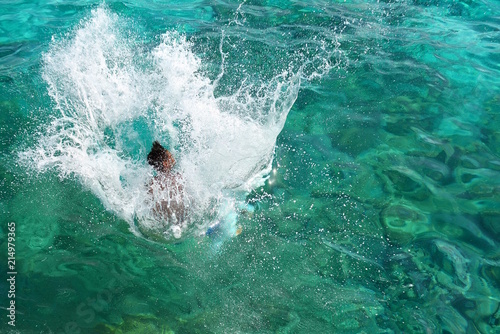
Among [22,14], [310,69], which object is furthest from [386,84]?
[22,14]

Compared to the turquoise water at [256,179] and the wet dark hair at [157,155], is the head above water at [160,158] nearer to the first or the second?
the wet dark hair at [157,155]

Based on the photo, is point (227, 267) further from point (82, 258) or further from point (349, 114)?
point (349, 114)

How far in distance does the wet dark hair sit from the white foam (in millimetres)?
653

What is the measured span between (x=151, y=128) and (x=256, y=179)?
5.61ft

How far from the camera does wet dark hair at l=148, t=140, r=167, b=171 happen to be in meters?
3.62

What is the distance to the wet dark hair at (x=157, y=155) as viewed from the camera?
11.9 ft

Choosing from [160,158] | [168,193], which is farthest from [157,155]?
[168,193]

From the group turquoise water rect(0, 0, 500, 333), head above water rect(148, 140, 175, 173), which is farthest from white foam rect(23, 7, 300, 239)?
head above water rect(148, 140, 175, 173)

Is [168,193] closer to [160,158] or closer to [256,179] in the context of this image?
[160,158]

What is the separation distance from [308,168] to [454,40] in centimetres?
464

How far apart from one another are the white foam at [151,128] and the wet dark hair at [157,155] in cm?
65

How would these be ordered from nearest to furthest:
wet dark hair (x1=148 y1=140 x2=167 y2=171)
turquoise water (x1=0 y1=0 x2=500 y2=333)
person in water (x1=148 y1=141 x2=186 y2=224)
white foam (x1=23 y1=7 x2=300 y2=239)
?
wet dark hair (x1=148 y1=140 x2=167 y2=171), turquoise water (x1=0 y1=0 x2=500 y2=333), person in water (x1=148 y1=141 x2=186 y2=224), white foam (x1=23 y1=7 x2=300 y2=239)

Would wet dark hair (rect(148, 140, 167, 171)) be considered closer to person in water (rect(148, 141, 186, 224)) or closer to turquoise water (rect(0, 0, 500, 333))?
person in water (rect(148, 141, 186, 224))

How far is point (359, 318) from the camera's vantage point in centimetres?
383
